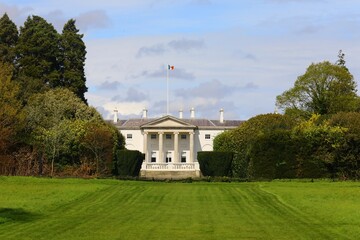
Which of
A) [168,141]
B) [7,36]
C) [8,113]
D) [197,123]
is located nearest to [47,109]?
[8,113]

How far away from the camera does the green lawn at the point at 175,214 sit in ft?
53.6

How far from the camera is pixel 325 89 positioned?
74.2m

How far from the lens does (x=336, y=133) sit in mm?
50000

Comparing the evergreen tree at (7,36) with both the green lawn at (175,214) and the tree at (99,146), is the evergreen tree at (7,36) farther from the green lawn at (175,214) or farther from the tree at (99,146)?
the green lawn at (175,214)

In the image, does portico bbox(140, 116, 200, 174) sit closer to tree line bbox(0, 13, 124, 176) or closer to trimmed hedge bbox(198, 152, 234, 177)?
tree line bbox(0, 13, 124, 176)

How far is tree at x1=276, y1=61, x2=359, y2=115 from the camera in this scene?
72.9 meters

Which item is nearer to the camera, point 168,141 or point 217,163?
point 217,163

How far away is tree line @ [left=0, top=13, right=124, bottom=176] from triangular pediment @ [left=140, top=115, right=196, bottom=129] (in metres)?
31.1

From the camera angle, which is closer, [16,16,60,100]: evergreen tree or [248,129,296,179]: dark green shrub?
[248,129,296,179]: dark green shrub

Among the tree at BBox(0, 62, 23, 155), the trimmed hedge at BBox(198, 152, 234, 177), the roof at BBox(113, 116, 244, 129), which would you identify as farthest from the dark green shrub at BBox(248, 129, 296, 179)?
the roof at BBox(113, 116, 244, 129)

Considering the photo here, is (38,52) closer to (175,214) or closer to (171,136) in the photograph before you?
(171,136)

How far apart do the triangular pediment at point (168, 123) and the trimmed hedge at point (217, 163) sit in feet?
134

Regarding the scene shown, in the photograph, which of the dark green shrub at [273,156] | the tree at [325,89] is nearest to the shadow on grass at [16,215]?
the dark green shrub at [273,156]

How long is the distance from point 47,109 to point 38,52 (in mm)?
10050
